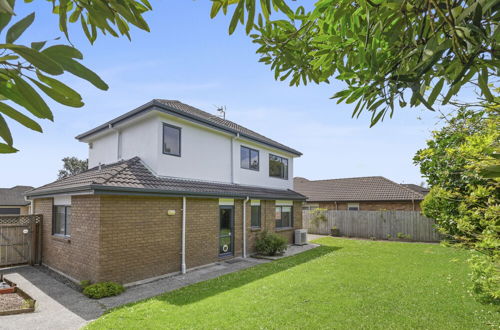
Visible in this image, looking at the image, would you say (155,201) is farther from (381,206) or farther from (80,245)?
(381,206)

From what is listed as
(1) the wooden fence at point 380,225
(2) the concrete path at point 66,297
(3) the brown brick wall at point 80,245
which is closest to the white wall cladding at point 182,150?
(3) the brown brick wall at point 80,245

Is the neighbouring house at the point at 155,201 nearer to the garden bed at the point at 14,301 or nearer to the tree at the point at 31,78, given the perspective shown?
the garden bed at the point at 14,301

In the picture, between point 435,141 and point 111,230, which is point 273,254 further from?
point 435,141

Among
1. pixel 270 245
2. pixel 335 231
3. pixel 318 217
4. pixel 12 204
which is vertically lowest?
pixel 335 231

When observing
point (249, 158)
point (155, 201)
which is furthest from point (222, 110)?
point (155, 201)

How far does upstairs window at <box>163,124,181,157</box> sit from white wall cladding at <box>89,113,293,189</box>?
156 millimetres

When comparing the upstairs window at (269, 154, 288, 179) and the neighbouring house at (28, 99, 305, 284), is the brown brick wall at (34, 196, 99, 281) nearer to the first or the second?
the neighbouring house at (28, 99, 305, 284)

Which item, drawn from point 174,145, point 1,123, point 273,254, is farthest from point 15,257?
point 1,123

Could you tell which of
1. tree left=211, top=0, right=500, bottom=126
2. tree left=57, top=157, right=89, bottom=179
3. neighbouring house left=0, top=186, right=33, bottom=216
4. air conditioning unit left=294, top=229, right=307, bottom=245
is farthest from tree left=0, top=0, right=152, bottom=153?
tree left=57, top=157, right=89, bottom=179

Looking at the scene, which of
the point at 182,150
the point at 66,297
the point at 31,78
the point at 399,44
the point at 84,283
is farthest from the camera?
the point at 182,150

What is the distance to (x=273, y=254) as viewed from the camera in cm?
1371

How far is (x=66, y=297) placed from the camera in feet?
24.7

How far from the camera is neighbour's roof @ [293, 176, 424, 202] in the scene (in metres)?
24.6

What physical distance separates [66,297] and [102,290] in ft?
3.18
